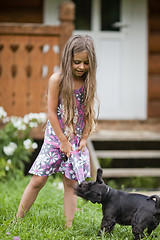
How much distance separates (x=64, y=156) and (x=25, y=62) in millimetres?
2958

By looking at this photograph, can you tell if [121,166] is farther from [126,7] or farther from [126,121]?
[126,7]

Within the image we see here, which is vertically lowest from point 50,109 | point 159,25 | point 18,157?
point 18,157

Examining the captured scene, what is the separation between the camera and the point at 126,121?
6691 mm

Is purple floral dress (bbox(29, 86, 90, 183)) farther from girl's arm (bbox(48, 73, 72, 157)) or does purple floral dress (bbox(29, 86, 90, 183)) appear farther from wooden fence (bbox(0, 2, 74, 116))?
wooden fence (bbox(0, 2, 74, 116))

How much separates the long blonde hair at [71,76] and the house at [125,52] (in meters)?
4.20

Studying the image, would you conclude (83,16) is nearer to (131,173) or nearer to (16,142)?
(16,142)

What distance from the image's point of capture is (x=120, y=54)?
23.2 ft

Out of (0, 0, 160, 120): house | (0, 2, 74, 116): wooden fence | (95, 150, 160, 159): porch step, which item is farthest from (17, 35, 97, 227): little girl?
(0, 0, 160, 120): house

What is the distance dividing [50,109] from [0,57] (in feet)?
9.64

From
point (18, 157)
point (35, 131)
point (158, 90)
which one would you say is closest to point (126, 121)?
point (158, 90)

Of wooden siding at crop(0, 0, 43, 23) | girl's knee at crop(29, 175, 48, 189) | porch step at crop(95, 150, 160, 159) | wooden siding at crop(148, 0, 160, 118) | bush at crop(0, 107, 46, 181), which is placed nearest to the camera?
girl's knee at crop(29, 175, 48, 189)

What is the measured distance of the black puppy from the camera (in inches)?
96.7

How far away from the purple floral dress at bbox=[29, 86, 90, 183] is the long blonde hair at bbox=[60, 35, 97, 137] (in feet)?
0.21

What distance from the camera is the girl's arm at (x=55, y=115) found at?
8.92ft
